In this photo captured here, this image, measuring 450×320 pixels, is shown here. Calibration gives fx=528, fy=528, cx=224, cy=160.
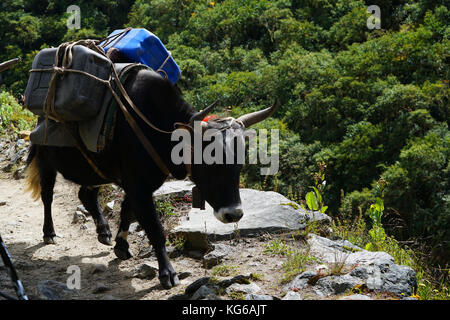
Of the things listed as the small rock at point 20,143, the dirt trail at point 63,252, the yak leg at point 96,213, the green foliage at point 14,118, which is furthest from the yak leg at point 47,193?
the green foliage at point 14,118

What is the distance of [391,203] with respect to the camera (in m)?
7.86

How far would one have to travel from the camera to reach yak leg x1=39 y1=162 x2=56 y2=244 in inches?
230

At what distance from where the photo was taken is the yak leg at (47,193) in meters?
5.84

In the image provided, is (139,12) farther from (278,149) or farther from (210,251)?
(210,251)

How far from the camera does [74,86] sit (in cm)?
472

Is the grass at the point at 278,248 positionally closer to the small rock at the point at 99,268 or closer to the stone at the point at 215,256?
the stone at the point at 215,256

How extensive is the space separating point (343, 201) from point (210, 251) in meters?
3.37

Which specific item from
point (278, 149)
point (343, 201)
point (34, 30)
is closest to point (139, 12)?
point (34, 30)

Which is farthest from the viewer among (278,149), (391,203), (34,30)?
(34,30)

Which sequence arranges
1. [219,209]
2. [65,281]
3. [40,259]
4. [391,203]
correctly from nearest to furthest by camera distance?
1. [219,209]
2. [65,281]
3. [40,259]
4. [391,203]

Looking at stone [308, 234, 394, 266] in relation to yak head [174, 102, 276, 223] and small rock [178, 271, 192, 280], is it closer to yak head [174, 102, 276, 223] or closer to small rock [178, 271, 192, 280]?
yak head [174, 102, 276, 223]

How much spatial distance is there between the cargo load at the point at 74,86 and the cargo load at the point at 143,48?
1.53ft

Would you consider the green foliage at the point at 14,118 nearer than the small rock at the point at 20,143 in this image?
No

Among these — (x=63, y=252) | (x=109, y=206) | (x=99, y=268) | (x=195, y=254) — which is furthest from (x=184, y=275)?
(x=109, y=206)
